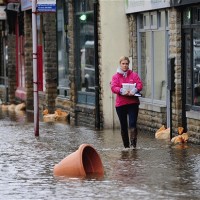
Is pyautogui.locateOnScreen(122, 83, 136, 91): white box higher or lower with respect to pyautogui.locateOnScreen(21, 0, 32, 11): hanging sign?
lower

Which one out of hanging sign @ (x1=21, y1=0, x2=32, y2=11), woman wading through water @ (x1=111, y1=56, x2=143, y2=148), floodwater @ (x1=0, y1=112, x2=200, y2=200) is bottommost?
floodwater @ (x1=0, y1=112, x2=200, y2=200)

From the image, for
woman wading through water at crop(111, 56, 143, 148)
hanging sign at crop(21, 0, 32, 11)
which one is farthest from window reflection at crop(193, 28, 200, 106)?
hanging sign at crop(21, 0, 32, 11)

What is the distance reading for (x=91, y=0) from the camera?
25.6 meters

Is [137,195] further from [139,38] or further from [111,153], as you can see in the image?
[139,38]

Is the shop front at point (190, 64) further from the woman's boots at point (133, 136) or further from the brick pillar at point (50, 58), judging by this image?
the brick pillar at point (50, 58)

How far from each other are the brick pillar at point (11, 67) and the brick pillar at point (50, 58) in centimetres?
758

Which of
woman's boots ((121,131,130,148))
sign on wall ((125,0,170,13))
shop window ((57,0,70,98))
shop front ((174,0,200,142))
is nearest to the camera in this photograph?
woman's boots ((121,131,130,148))

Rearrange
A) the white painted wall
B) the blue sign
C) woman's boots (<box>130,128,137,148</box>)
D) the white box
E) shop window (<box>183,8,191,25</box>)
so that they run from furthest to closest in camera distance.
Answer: the white painted wall < the blue sign < shop window (<box>183,8,191,25</box>) < woman's boots (<box>130,128,137,148</box>) < the white box

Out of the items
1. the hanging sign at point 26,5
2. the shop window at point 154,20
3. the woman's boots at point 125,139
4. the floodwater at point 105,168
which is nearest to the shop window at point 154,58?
the shop window at point 154,20

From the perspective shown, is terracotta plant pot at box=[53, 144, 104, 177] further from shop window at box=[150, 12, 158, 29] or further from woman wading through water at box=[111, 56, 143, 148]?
shop window at box=[150, 12, 158, 29]

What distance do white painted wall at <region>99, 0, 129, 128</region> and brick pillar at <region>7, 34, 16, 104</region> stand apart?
13.8 metres

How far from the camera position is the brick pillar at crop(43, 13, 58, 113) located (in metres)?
30.5

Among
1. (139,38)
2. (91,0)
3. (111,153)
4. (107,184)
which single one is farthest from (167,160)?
(91,0)

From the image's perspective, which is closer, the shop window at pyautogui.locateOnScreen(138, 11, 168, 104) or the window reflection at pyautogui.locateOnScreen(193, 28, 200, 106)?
the window reflection at pyautogui.locateOnScreen(193, 28, 200, 106)
